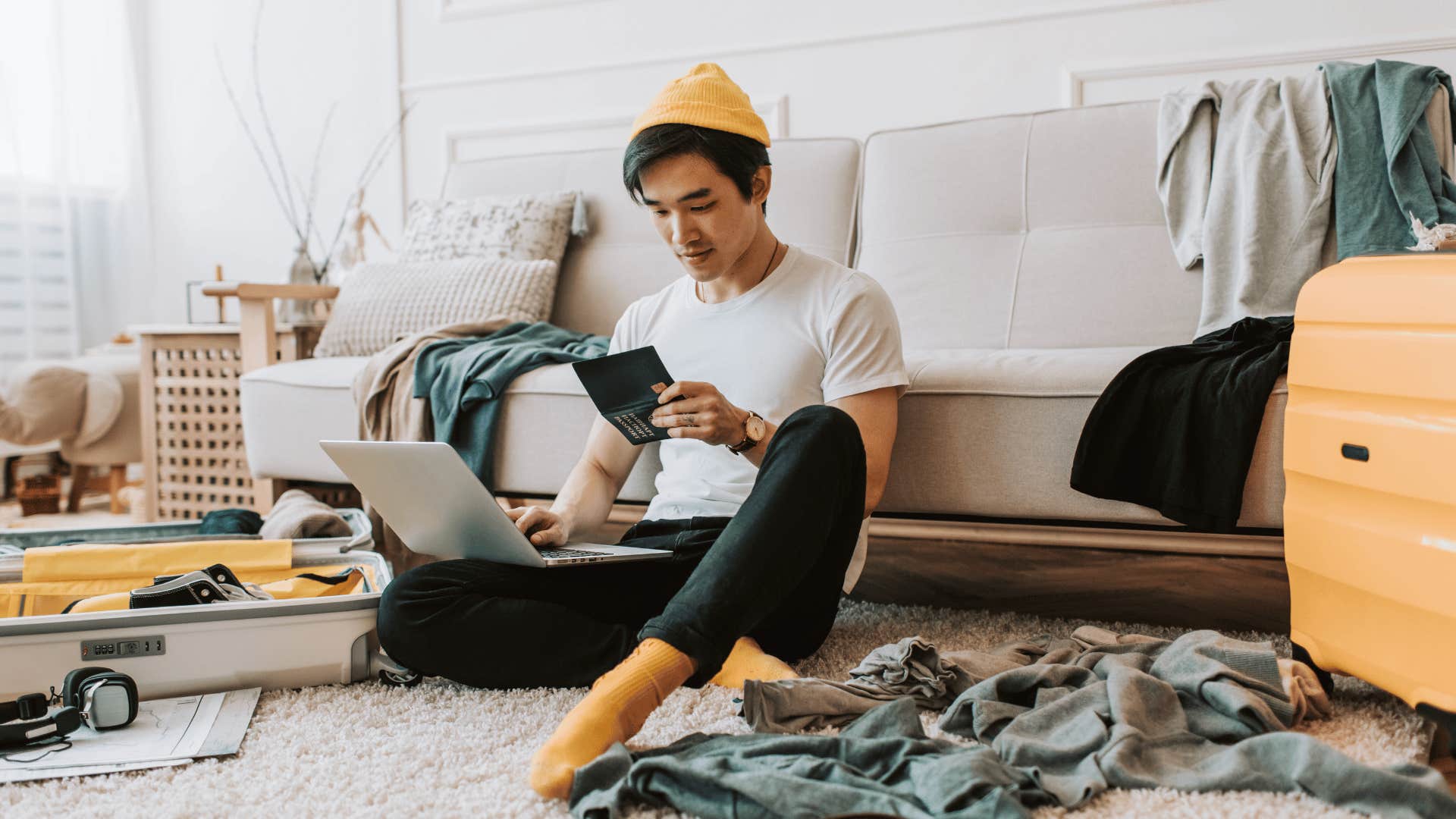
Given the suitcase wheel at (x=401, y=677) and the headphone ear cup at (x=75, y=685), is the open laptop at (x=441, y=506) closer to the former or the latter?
the suitcase wheel at (x=401, y=677)

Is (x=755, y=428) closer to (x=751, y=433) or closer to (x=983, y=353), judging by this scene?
(x=751, y=433)

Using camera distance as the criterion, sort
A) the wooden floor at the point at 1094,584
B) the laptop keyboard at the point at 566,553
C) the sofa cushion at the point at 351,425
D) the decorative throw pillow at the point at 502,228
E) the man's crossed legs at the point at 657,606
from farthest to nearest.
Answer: the decorative throw pillow at the point at 502,228, the sofa cushion at the point at 351,425, the wooden floor at the point at 1094,584, the laptop keyboard at the point at 566,553, the man's crossed legs at the point at 657,606

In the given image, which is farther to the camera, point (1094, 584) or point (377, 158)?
point (377, 158)

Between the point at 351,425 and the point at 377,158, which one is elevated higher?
the point at 377,158

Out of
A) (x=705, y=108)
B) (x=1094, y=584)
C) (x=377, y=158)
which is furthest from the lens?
(x=377, y=158)

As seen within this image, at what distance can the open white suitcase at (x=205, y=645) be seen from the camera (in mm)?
1252

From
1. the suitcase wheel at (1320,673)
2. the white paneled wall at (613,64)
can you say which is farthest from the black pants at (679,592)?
the white paneled wall at (613,64)

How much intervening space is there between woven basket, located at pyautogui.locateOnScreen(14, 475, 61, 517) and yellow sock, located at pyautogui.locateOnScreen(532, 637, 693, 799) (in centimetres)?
274

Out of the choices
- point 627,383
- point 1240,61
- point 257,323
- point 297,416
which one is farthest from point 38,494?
point 1240,61

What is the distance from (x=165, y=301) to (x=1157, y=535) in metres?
3.60

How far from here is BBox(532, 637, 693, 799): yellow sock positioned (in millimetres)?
979

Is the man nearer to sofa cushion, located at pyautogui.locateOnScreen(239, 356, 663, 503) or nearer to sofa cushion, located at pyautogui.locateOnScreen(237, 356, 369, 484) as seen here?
sofa cushion, located at pyautogui.locateOnScreen(239, 356, 663, 503)

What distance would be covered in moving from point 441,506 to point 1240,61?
2144mm

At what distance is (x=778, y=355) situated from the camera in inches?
55.6
